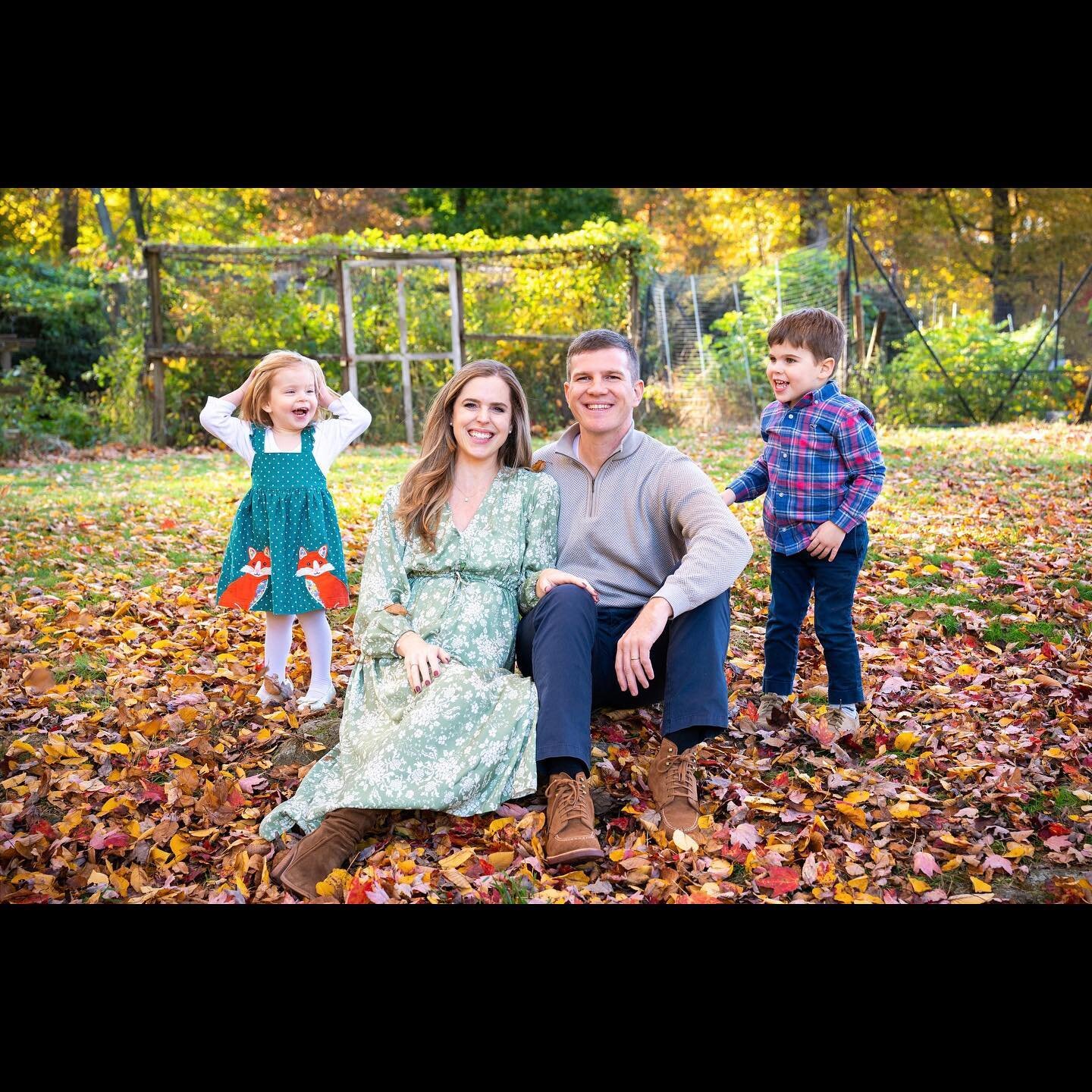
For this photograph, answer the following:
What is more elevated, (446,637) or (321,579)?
(321,579)

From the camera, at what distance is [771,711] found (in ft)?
11.9

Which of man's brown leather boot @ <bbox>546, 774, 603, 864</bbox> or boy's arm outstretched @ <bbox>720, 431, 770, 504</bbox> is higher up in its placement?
boy's arm outstretched @ <bbox>720, 431, 770, 504</bbox>

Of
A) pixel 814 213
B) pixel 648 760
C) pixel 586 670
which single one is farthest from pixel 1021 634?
pixel 814 213

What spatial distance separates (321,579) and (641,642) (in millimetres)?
1376

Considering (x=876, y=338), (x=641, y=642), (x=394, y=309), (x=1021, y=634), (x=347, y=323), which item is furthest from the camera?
(x=394, y=309)

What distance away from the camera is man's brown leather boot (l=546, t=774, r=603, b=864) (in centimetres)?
265

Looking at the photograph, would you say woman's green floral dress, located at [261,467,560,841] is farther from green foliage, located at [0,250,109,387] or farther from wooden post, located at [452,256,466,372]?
green foliage, located at [0,250,109,387]

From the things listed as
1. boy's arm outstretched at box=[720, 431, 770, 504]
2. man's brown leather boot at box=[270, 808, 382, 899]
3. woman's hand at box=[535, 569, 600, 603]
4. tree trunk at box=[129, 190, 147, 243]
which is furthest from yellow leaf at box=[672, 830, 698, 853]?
tree trunk at box=[129, 190, 147, 243]

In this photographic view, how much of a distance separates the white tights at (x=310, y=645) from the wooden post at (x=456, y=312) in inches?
336

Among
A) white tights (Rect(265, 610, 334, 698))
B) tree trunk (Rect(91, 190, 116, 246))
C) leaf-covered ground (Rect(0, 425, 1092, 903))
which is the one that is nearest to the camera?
leaf-covered ground (Rect(0, 425, 1092, 903))

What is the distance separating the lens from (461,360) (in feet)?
40.0

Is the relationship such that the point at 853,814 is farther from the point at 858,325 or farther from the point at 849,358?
the point at 849,358

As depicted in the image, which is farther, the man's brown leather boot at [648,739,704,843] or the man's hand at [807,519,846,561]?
the man's hand at [807,519,846,561]

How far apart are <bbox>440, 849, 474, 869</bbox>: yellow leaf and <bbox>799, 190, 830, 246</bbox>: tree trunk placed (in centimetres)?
1656
